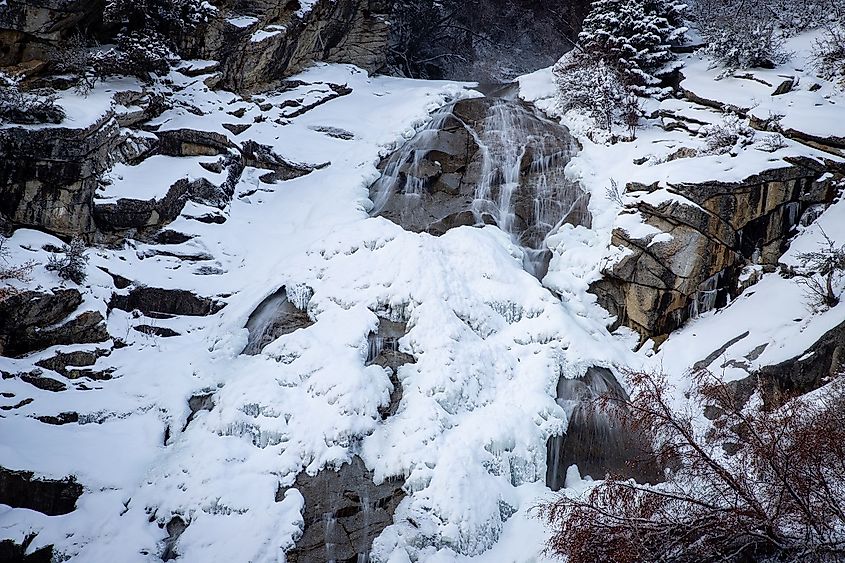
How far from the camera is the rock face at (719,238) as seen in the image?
39.8ft

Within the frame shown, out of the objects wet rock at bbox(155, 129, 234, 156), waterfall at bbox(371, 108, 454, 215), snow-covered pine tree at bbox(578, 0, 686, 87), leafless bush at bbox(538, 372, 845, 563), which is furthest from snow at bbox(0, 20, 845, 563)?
leafless bush at bbox(538, 372, 845, 563)

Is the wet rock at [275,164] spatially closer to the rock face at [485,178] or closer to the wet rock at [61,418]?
the rock face at [485,178]

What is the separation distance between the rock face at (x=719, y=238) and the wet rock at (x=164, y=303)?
9.17 meters

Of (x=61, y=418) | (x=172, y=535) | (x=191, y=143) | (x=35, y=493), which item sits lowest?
(x=172, y=535)

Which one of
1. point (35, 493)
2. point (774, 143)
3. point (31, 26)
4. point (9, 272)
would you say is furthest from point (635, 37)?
point (35, 493)

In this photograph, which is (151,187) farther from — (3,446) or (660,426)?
(660,426)

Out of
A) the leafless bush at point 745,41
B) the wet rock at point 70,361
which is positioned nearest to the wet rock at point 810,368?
the leafless bush at point 745,41

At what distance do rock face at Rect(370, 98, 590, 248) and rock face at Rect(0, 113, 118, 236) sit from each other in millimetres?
6602

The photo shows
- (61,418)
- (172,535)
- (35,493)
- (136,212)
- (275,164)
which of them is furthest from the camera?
(275,164)

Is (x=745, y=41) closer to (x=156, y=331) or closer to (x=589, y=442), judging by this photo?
(x=589, y=442)

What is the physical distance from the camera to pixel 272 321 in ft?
40.2

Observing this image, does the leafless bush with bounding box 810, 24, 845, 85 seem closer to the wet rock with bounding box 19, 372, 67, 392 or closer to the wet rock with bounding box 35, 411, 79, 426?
the wet rock with bounding box 35, 411, 79, 426

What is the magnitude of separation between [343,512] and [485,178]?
927 centimetres

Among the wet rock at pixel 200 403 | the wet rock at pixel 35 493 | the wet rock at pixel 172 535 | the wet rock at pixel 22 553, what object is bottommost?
the wet rock at pixel 172 535
